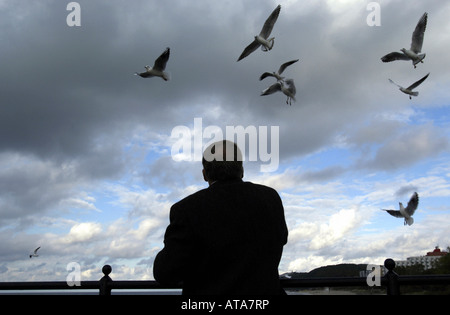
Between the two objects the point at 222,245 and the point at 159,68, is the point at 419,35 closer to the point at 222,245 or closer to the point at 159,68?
the point at 159,68

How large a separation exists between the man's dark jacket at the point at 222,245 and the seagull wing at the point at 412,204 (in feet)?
27.1

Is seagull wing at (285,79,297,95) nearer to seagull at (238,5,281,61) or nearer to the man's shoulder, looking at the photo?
seagull at (238,5,281,61)

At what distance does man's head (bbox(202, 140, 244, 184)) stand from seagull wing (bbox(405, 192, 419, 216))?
8233 millimetres

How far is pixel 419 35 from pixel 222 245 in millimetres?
12263

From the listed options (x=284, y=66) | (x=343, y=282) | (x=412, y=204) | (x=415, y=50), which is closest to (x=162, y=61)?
(x=284, y=66)

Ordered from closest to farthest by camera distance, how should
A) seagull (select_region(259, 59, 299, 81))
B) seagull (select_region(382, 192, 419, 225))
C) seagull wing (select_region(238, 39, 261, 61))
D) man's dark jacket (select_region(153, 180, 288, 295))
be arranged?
man's dark jacket (select_region(153, 180, 288, 295))
seagull (select_region(382, 192, 419, 225))
seagull (select_region(259, 59, 299, 81))
seagull wing (select_region(238, 39, 261, 61))

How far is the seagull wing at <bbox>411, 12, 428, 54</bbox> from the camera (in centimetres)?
1283

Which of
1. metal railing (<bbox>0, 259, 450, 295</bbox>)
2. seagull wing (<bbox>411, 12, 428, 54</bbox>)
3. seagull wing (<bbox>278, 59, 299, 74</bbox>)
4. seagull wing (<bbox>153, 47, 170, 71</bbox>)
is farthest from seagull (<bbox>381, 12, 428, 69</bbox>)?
metal railing (<bbox>0, 259, 450, 295</bbox>)

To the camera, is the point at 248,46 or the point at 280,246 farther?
the point at 248,46
